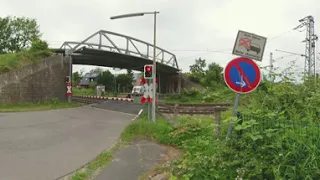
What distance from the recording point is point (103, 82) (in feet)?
276

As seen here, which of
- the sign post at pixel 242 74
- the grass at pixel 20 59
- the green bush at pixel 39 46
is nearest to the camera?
the sign post at pixel 242 74

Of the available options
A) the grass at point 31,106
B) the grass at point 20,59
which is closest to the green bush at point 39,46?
the grass at point 20,59

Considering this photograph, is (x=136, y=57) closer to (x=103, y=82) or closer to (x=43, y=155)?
(x=43, y=155)

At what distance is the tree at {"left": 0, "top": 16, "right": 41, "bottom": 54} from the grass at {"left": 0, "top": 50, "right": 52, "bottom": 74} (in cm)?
2687

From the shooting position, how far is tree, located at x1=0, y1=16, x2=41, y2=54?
50.4 m

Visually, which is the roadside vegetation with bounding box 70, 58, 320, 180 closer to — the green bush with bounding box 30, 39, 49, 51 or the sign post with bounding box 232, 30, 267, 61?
the sign post with bounding box 232, 30, 267, 61

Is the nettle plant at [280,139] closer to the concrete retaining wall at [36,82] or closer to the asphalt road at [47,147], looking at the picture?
the asphalt road at [47,147]

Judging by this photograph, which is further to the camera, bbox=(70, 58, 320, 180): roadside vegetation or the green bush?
the green bush

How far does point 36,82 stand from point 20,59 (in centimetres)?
224

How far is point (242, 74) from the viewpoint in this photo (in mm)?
4758

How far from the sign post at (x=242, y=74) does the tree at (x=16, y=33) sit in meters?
51.2

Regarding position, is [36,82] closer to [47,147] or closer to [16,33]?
[47,147]

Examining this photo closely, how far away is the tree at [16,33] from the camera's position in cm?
5041

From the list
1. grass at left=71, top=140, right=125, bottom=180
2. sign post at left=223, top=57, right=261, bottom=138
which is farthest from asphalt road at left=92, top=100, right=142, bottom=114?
sign post at left=223, top=57, right=261, bottom=138
